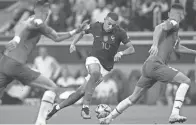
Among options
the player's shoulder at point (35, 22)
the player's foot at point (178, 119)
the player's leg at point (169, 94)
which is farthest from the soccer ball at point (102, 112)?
the player's leg at point (169, 94)

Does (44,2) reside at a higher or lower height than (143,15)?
higher

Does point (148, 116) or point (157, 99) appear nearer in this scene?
point (148, 116)

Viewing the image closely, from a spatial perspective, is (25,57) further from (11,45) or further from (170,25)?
(170,25)

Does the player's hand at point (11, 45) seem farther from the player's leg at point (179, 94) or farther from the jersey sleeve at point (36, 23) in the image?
the player's leg at point (179, 94)

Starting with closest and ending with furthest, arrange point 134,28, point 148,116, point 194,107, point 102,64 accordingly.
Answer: point 102,64 → point 148,116 → point 194,107 → point 134,28

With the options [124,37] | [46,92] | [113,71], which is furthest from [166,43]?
[113,71]

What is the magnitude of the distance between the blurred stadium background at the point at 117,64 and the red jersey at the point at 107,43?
5.06 metres

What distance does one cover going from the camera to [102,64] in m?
13.3

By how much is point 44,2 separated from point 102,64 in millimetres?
2584

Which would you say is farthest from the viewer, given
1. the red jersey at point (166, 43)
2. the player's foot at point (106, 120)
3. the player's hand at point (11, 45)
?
the player's foot at point (106, 120)

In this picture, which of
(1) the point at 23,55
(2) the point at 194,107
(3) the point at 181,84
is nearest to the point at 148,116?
(2) the point at 194,107

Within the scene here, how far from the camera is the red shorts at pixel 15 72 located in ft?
36.0

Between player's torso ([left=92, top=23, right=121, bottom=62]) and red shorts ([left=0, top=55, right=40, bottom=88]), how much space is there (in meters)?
2.49

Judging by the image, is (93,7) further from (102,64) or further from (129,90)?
(102,64)
